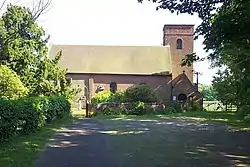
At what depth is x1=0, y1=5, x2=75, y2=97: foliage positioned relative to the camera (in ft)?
113

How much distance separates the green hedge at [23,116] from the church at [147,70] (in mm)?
35834

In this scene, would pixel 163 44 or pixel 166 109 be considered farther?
pixel 163 44

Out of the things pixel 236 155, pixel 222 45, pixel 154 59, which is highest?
pixel 154 59

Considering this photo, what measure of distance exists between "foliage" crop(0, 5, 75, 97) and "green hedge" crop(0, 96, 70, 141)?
9833 millimetres

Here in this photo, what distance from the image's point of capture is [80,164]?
11.0 m

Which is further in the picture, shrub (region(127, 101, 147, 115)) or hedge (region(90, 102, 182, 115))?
hedge (region(90, 102, 182, 115))

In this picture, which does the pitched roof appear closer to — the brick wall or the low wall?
the brick wall

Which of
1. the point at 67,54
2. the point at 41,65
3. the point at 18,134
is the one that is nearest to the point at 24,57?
the point at 41,65

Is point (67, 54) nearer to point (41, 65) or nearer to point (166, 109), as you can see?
point (166, 109)

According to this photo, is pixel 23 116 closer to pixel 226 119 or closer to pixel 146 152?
pixel 146 152

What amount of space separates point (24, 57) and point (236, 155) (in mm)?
24955

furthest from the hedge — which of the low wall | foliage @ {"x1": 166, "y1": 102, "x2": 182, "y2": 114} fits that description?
foliage @ {"x1": 166, "y1": 102, "x2": 182, "y2": 114}

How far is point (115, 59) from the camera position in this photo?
64.9 m

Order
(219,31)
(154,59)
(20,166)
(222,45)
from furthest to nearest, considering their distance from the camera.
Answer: (154,59) → (222,45) → (219,31) → (20,166)
